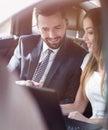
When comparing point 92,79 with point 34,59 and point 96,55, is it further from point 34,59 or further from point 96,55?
point 34,59

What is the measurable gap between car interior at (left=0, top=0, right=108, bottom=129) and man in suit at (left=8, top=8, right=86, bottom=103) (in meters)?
0.02

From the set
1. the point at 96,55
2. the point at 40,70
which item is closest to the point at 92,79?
the point at 96,55

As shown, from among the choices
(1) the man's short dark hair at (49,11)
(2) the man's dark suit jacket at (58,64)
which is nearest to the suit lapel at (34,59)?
(2) the man's dark suit jacket at (58,64)

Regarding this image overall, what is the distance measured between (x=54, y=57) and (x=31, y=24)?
0.15m

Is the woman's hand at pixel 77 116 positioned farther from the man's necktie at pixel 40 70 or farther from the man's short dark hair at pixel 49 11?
the man's short dark hair at pixel 49 11

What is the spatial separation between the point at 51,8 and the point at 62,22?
2.6 inches

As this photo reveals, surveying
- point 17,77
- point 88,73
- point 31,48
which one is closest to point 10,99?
point 17,77

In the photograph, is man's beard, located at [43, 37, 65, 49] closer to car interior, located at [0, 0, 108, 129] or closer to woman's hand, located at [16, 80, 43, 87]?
car interior, located at [0, 0, 108, 129]

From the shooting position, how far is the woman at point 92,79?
1177 millimetres

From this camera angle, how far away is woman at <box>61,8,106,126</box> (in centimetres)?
118

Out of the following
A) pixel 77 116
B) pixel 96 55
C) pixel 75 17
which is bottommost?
pixel 77 116

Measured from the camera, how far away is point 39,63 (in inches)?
52.9

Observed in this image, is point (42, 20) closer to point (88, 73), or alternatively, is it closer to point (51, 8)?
point (51, 8)

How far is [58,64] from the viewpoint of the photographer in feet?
4.33
